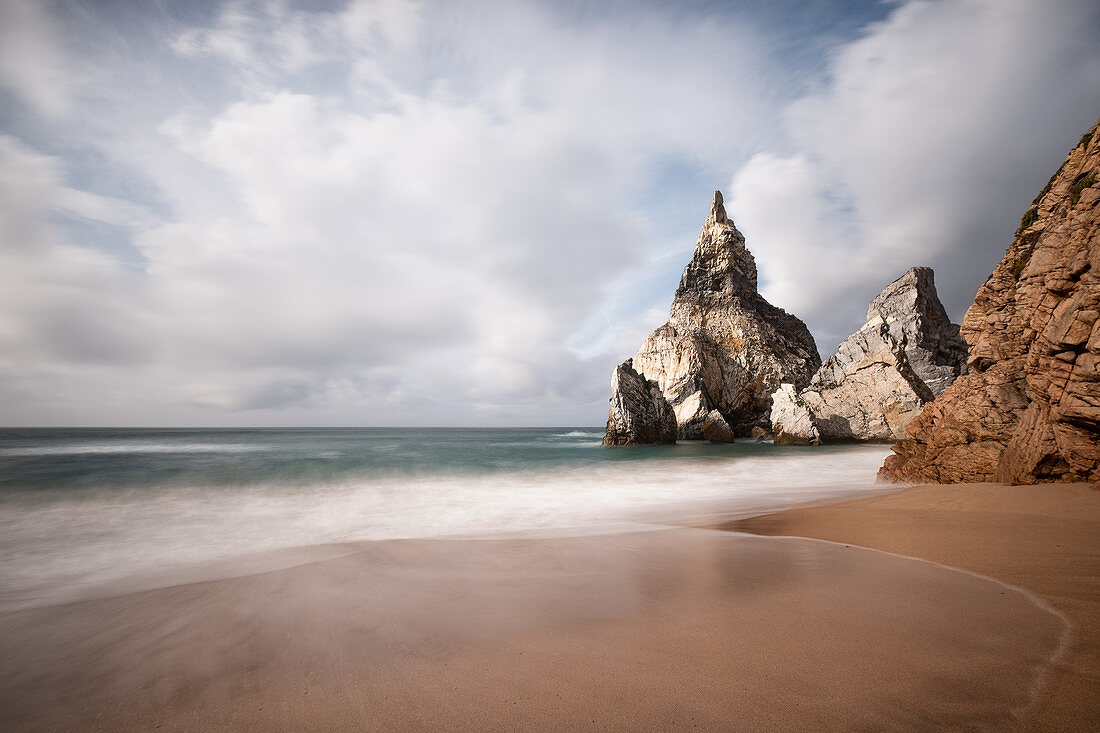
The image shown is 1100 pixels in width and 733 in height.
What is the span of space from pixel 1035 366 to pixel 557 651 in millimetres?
8962

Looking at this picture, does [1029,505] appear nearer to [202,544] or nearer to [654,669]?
[654,669]

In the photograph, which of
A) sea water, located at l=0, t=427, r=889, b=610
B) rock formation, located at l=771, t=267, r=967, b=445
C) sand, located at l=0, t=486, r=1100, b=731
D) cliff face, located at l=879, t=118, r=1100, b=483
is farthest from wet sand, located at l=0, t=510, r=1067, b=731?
rock formation, located at l=771, t=267, r=967, b=445

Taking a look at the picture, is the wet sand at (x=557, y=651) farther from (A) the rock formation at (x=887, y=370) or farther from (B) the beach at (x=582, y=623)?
(A) the rock formation at (x=887, y=370)

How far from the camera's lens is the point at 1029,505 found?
18.6ft

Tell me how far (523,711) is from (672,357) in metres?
41.4

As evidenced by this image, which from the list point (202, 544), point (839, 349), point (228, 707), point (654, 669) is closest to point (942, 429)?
point (654, 669)

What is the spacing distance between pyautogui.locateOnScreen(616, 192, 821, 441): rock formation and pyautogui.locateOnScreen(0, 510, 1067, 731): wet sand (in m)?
36.1

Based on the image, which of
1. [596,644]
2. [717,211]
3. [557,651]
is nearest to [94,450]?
[557,651]

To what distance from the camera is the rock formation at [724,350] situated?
3959 centimetres

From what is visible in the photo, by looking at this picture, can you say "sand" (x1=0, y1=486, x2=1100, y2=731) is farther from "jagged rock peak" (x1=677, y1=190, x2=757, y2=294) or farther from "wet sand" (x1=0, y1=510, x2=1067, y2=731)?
"jagged rock peak" (x1=677, y1=190, x2=757, y2=294)

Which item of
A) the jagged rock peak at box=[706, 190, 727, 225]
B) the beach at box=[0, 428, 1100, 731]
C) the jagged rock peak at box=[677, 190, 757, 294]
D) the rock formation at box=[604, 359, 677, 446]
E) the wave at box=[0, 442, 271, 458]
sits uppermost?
the jagged rock peak at box=[706, 190, 727, 225]

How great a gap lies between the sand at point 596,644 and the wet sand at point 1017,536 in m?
0.03

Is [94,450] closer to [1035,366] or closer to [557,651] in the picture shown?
[557,651]

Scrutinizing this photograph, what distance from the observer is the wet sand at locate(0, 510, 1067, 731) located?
2.01 metres
